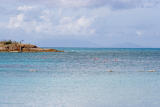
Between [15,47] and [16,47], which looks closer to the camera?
[16,47]

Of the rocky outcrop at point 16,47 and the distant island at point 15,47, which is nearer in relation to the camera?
the rocky outcrop at point 16,47

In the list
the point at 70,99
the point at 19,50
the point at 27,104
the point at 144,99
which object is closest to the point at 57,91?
the point at 70,99

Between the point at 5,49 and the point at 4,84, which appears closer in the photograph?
the point at 4,84

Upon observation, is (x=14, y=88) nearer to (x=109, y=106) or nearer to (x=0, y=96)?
(x=0, y=96)

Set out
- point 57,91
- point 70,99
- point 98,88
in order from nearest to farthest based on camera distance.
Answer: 1. point 70,99
2. point 57,91
3. point 98,88

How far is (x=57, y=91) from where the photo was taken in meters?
26.3

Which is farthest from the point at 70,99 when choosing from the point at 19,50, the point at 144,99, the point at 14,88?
the point at 19,50

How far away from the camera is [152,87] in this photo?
28984 mm

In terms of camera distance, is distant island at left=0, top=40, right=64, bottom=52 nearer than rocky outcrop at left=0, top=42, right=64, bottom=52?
No

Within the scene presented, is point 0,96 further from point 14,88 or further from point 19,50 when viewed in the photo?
point 19,50

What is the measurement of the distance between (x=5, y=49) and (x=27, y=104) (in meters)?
136

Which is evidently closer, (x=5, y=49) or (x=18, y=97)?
(x=18, y=97)

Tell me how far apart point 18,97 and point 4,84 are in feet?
25.1

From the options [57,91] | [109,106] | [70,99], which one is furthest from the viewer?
[57,91]
